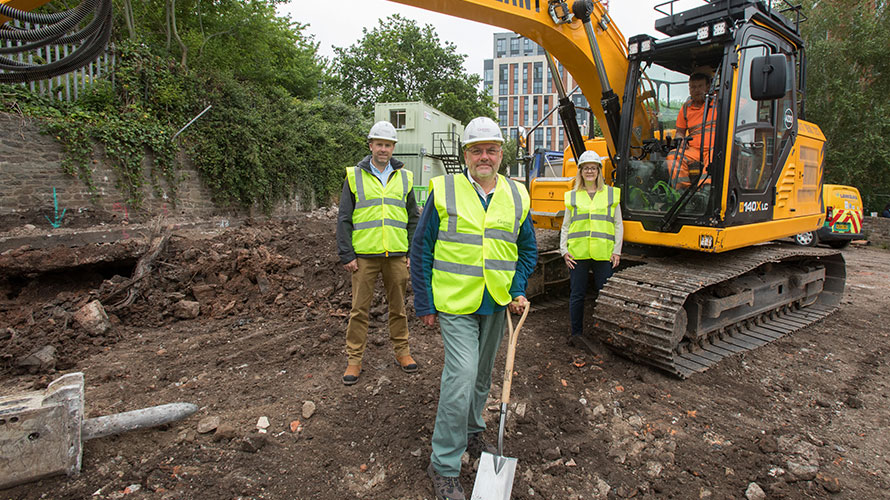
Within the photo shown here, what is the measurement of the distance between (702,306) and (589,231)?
4.15 ft

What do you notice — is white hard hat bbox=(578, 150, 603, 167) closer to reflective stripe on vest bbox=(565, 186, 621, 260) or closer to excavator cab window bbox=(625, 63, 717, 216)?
reflective stripe on vest bbox=(565, 186, 621, 260)

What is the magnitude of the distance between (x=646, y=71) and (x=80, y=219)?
8.50 metres

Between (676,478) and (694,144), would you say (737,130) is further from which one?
(676,478)

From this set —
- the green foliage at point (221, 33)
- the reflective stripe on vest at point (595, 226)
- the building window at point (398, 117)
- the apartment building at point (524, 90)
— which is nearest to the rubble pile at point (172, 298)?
the reflective stripe on vest at point (595, 226)

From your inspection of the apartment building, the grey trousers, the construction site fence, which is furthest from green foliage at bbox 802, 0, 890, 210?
the apartment building

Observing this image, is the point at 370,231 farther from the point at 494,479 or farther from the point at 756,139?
the point at 756,139

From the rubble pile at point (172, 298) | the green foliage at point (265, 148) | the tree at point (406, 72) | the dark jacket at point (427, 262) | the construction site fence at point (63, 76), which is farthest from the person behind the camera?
the tree at point (406, 72)

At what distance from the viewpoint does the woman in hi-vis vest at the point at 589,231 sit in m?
4.34

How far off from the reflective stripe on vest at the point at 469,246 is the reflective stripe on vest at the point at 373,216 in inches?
46.1

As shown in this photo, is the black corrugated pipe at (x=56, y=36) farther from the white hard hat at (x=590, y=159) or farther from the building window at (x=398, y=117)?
the building window at (x=398, y=117)

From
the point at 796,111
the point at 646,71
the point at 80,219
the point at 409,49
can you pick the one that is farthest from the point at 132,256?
the point at 409,49

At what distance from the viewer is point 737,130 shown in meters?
4.04

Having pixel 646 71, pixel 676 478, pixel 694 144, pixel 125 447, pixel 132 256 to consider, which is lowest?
pixel 676 478

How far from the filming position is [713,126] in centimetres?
404
